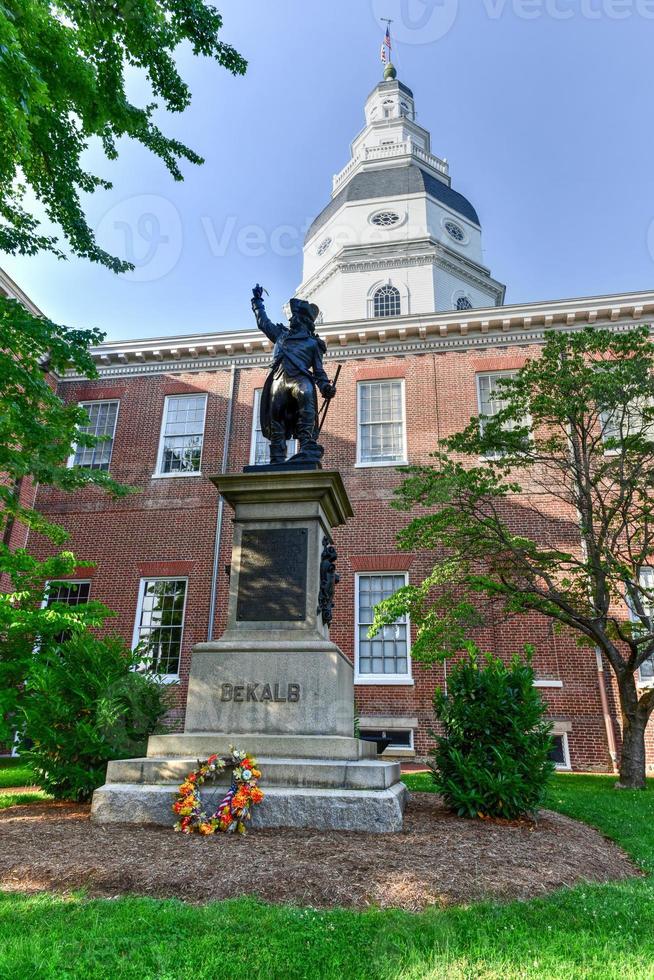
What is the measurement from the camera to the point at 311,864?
4148 mm

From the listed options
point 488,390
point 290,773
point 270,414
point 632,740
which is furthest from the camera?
point 488,390

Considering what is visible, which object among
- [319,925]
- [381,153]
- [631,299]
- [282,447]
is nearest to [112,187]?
[282,447]

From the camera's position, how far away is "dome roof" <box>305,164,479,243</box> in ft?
92.6

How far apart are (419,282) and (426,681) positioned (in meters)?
16.3

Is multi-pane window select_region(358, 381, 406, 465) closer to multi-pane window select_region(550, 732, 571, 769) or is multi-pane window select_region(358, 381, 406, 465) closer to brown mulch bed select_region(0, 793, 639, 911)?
multi-pane window select_region(550, 732, 571, 769)

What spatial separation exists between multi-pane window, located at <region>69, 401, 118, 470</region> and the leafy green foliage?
8.26m

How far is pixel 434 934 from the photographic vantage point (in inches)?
126

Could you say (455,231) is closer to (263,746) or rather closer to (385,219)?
(385,219)

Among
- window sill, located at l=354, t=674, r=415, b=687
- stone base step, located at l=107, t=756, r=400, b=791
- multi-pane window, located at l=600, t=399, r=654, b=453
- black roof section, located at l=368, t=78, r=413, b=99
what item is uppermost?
black roof section, located at l=368, t=78, r=413, b=99

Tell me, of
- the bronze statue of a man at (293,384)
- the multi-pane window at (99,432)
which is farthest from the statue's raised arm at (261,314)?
the multi-pane window at (99,432)

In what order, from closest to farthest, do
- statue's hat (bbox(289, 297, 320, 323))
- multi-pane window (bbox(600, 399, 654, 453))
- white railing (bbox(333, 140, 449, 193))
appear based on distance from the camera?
statue's hat (bbox(289, 297, 320, 323)) → multi-pane window (bbox(600, 399, 654, 453)) → white railing (bbox(333, 140, 449, 193))

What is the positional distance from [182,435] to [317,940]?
667 inches

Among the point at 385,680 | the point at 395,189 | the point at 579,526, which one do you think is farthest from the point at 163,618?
the point at 395,189

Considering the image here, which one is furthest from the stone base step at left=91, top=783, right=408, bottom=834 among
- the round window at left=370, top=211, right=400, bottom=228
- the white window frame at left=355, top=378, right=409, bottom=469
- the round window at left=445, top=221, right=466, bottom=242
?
the round window at left=445, top=221, right=466, bottom=242
